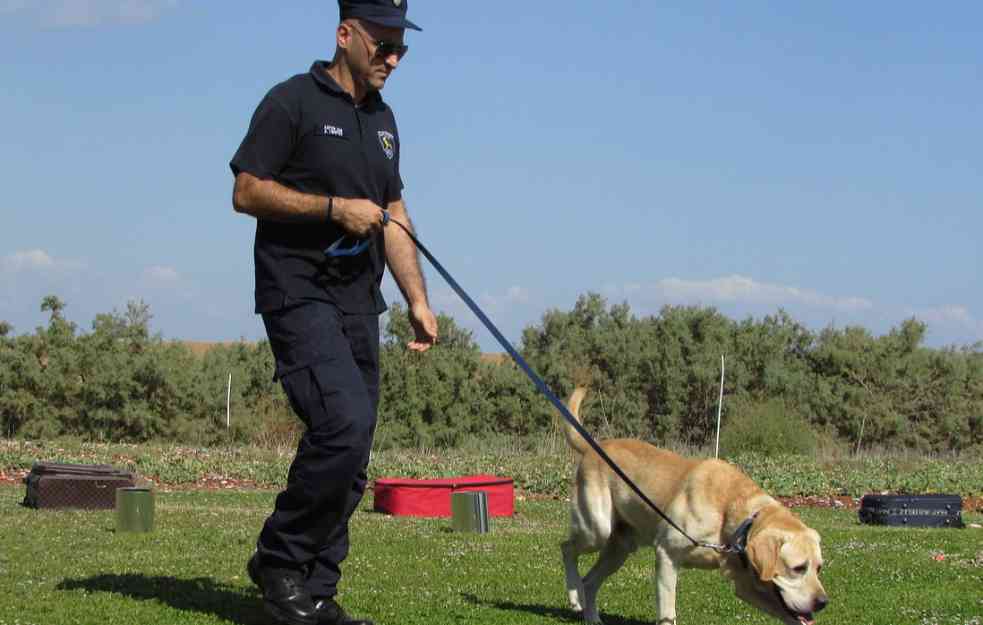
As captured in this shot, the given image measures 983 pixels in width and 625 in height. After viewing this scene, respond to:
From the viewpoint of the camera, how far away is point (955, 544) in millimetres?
11914

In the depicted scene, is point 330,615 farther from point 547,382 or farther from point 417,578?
point 547,382

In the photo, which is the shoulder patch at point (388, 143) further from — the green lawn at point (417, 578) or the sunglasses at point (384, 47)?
the green lawn at point (417, 578)

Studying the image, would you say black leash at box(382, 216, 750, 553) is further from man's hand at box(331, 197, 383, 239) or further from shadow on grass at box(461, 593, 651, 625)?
shadow on grass at box(461, 593, 651, 625)

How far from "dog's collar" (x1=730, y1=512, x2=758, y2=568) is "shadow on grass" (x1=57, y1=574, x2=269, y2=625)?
239 cm

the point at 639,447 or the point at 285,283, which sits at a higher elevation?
the point at 285,283

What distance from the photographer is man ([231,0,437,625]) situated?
18.9 feet

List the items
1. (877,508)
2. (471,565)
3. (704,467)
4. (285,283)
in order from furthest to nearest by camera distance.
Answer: (877,508) < (471,565) < (704,467) < (285,283)

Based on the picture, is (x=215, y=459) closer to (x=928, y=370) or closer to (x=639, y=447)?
(x=639, y=447)

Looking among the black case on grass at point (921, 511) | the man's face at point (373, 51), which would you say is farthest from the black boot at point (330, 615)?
the black case on grass at point (921, 511)

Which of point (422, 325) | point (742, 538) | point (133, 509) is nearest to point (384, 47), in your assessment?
point (422, 325)

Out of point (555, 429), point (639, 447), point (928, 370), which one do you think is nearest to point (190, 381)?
point (555, 429)

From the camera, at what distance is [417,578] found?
8.53 metres

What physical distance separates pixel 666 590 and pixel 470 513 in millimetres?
5645

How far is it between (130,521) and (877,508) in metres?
9.05
